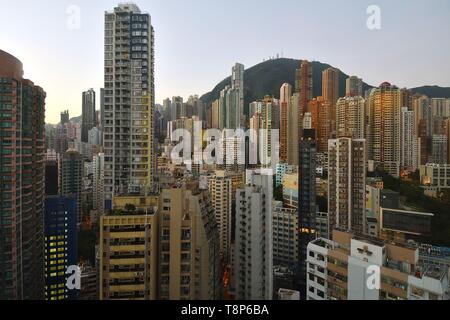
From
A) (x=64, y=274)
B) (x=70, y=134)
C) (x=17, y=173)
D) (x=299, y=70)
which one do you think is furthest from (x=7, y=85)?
(x=299, y=70)

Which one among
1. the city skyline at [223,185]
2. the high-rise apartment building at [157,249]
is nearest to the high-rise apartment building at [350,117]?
the city skyline at [223,185]

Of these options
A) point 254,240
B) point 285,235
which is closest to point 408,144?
point 285,235

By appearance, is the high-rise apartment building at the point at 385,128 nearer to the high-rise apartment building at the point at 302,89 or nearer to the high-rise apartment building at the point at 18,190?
the high-rise apartment building at the point at 302,89

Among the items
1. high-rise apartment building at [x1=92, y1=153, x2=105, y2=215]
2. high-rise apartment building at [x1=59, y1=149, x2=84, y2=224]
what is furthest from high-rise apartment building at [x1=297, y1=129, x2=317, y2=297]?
high-rise apartment building at [x1=59, y1=149, x2=84, y2=224]

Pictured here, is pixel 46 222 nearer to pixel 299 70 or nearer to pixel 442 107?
pixel 299 70

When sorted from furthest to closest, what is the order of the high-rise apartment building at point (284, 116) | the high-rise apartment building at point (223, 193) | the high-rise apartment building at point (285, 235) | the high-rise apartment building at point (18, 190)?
the high-rise apartment building at point (223, 193)
the high-rise apartment building at point (284, 116)
the high-rise apartment building at point (285, 235)
the high-rise apartment building at point (18, 190)
